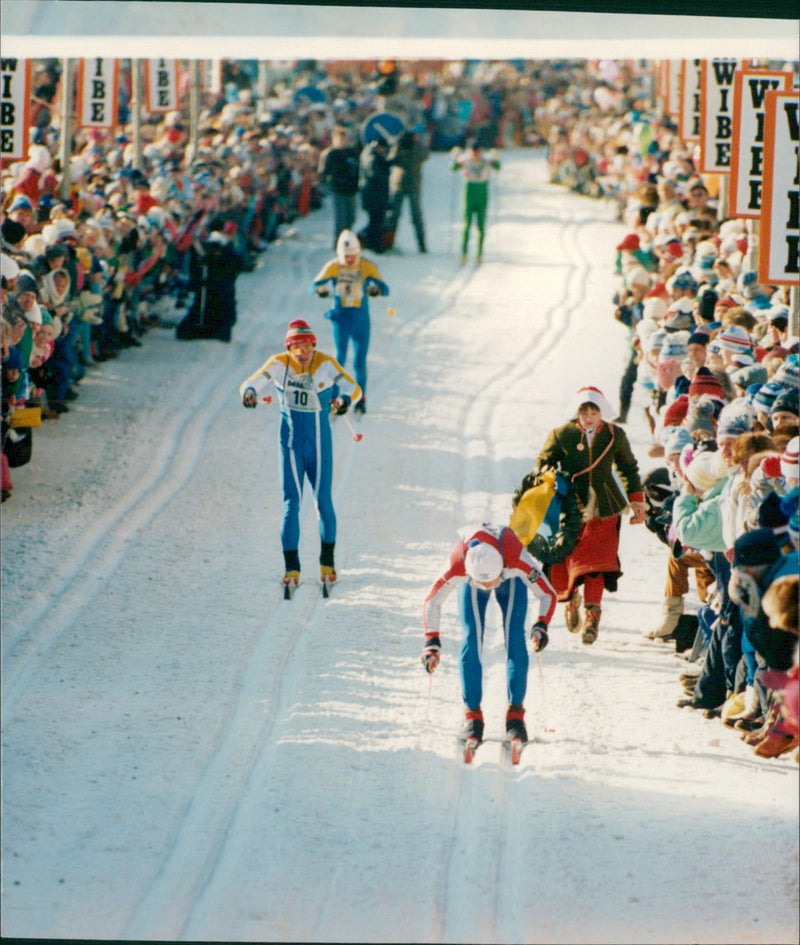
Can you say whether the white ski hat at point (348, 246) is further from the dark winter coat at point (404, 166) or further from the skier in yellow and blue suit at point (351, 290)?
the dark winter coat at point (404, 166)

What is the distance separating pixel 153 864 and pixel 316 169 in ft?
65.2

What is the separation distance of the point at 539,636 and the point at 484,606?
334mm

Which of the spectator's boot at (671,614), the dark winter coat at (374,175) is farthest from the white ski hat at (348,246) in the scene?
the dark winter coat at (374,175)

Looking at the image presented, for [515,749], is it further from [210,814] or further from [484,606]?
[210,814]

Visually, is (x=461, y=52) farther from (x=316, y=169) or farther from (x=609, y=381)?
(x=316, y=169)

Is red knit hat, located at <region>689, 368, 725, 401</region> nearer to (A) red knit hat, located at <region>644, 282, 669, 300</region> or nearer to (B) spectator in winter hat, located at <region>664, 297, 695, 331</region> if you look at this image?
(B) spectator in winter hat, located at <region>664, 297, 695, 331</region>

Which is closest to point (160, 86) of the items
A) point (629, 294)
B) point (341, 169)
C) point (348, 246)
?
point (341, 169)

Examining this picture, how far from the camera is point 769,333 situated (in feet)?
36.1

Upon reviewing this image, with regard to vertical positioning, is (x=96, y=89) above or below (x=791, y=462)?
above

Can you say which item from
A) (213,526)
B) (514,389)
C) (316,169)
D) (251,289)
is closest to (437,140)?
(316,169)

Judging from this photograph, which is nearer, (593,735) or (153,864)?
(153,864)

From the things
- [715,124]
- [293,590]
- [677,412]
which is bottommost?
[293,590]

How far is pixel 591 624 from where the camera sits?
9.71 meters

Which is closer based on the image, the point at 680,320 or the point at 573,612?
the point at 573,612
